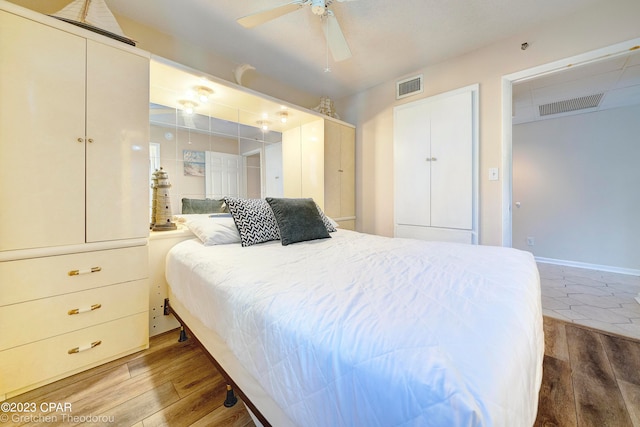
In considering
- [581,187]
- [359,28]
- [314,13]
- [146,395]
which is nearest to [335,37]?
[314,13]

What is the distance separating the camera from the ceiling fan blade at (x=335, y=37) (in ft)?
5.68

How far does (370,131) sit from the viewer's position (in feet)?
11.0

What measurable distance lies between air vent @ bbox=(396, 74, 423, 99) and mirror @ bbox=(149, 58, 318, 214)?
1.09 m

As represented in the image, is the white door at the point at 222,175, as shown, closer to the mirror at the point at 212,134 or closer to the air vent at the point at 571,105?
the mirror at the point at 212,134

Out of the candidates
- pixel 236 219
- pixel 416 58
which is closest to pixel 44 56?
pixel 236 219

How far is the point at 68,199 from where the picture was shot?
1401 mm

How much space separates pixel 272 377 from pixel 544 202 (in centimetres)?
512

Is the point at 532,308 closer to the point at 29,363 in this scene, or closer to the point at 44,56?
the point at 29,363

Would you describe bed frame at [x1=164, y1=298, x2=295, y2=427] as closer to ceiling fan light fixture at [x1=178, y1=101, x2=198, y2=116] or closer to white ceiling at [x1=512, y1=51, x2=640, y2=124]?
ceiling fan light fixture at [x1=178, y1=101, x2=198, y2=116]

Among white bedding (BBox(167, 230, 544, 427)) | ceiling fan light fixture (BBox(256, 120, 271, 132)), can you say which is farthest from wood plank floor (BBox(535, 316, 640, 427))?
ceiling fan light fixture (BBox(256, 120, 271, 132))

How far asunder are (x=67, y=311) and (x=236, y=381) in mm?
1158

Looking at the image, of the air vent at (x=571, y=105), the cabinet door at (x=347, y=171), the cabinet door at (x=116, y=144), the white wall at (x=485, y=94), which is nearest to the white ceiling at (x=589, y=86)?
the air vent at (x=571, y=105)

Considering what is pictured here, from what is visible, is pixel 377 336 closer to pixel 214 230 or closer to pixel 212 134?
pixel 214 230

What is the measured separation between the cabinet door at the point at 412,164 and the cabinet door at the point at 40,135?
286 centimetres
